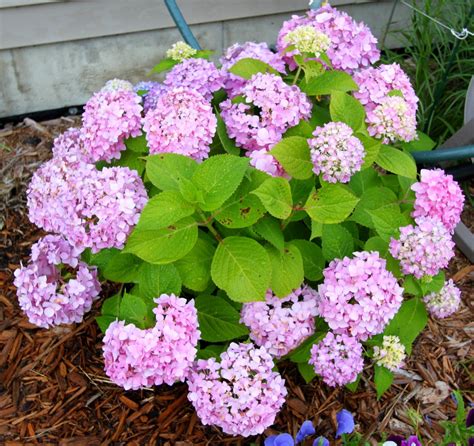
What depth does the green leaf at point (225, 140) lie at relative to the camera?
69.7 inches

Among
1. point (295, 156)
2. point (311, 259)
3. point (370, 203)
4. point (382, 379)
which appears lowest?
point (382, 379)

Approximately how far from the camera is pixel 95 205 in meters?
1.50

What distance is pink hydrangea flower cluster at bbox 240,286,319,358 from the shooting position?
5.49 ft

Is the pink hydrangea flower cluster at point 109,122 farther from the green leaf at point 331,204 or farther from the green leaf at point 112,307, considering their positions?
the green leaf at point 331,204

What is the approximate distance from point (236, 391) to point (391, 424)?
30.2 inches

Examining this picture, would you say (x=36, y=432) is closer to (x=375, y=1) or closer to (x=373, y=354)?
(x=373, y=354)

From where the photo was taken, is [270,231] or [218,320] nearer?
[270,231]

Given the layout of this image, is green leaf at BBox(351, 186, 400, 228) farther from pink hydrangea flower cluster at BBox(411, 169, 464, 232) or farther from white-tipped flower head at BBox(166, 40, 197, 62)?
white-tipped flower head at BBox(166, 40, 197, 62)

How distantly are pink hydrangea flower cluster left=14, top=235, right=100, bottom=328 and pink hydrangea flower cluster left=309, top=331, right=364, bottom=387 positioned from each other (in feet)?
2.14

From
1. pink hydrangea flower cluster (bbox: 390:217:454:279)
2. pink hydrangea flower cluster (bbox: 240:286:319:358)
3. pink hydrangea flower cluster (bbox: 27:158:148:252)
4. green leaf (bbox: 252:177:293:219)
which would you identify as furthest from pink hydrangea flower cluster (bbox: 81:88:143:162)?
pink hydrangea flower cluster (bbox: 390:217:454:279)

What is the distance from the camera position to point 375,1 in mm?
3637

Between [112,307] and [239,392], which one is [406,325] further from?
[112,307]

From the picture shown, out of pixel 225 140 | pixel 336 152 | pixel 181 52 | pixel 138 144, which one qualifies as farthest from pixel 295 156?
pixel 181 52

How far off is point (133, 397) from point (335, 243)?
0.84 metres
